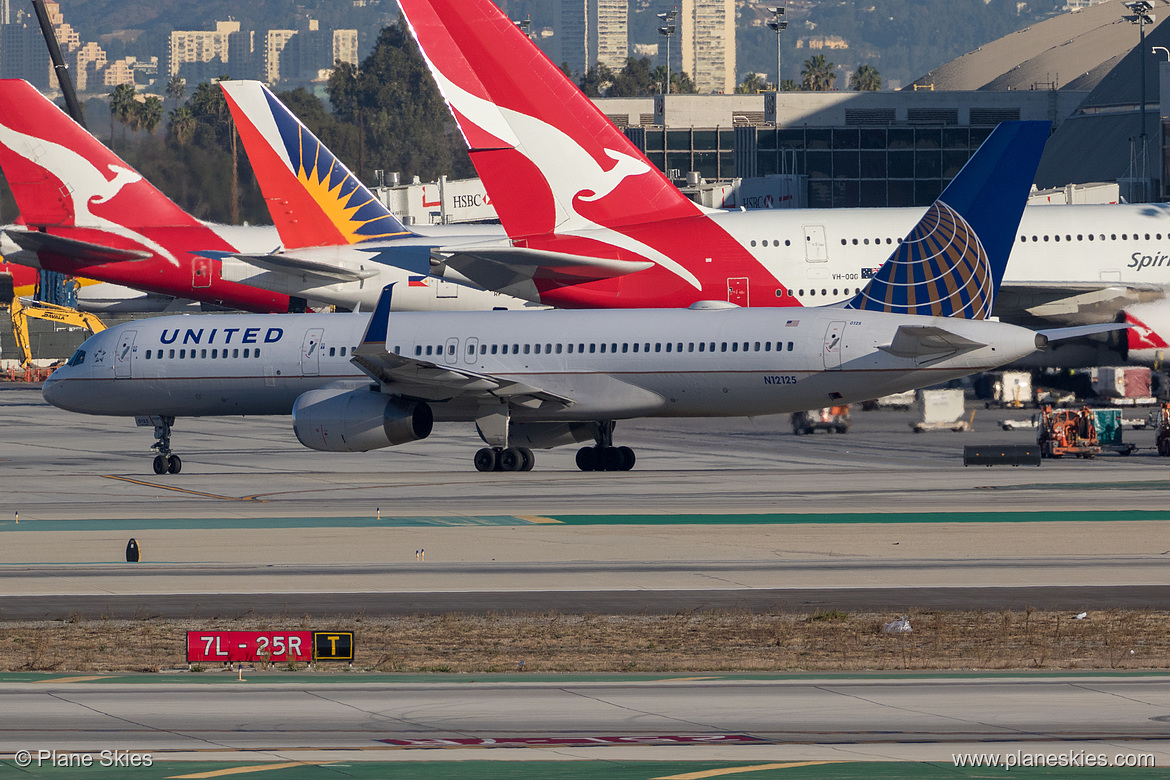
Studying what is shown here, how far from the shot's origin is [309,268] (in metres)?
55.6

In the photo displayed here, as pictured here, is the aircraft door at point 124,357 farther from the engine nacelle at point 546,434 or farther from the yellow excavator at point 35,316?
the yellow excavator at point 35,316

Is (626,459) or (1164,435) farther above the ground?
(1164,435)

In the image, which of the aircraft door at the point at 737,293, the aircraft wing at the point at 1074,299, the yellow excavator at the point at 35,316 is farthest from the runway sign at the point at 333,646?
the yellow excavator at the point at 35,316

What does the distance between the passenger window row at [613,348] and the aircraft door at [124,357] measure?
7343mm

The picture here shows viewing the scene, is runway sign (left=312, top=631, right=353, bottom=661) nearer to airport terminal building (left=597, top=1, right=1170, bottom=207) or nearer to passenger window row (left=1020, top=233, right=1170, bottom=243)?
passenger window row (left=1020, top=233, right=1170, bottom=243)

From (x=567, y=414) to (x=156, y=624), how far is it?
18.5m

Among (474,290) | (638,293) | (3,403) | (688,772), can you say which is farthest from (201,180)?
(688,772)

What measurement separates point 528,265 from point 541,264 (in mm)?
445

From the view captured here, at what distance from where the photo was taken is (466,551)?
27.2 metres

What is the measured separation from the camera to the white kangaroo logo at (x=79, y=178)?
59.4 meters

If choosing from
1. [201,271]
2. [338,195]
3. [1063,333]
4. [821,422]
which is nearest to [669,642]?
[1063,333]

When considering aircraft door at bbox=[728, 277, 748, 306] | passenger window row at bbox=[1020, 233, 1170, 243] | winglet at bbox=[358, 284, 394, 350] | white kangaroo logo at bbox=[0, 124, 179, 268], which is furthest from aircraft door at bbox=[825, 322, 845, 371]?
white kangaroo logo at bbox=[0, 124, 179, 268]

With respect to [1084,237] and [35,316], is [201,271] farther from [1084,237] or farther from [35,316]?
[35,316]

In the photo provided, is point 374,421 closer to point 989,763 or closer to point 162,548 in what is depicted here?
point 162,548
